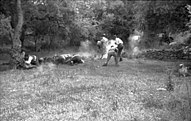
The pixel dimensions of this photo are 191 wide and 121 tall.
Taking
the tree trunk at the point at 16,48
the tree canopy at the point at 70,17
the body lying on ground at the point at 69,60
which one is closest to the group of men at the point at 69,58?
the body lying on ground at the point at 69,60

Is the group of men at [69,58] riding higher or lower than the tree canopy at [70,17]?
lower

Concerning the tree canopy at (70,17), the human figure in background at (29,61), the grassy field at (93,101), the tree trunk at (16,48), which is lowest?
the grassy field at (93,101)

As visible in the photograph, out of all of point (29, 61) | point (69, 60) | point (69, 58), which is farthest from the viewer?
point (69, 58)

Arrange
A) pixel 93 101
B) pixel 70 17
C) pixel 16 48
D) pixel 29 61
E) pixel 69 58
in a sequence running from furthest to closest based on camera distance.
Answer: pixel 70 17 → pixel 69 58 → pixel 29 61 → pixel 16 48 → pixel 93 101

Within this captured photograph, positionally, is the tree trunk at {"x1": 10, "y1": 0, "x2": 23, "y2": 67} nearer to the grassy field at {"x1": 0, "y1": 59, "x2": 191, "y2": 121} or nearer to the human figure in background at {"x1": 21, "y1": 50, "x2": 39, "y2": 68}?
the human figure in background at {"x1": 21, "y1": 50, "x2": 39, "y2": 68}

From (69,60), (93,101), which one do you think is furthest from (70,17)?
(93,101)

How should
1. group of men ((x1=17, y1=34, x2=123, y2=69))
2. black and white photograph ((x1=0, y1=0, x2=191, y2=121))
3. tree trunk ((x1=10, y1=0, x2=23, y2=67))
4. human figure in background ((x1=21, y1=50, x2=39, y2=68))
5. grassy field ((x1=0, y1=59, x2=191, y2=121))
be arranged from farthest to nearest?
human figure in background ((x1=21, y1=50, x2=39, y2=68)), tree trunk ((x1=10, y1=0, x2=23, y2=67)), group of men ((x1=17, y1=34, x2=123, y2=69)), black and white photograph ((x1=0, y1=0, x2=191, y2=121)), grassy field ((x1=0, y1=59, x2=191, y2=121))

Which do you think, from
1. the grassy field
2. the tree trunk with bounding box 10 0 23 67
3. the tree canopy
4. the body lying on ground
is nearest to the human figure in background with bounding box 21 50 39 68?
the tree trunk with bounding box 10 0 23 67

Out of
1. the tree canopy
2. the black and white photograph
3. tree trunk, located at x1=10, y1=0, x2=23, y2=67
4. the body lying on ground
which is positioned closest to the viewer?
the black and white photograph

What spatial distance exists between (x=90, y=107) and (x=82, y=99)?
1064 millimetres

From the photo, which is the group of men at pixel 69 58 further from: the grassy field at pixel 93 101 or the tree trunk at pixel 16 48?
the grassy field at pixel 93 101

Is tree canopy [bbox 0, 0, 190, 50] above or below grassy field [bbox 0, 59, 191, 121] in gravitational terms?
above

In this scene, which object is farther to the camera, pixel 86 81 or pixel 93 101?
pixel 86 81

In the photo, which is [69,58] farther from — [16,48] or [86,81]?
[86,81]
